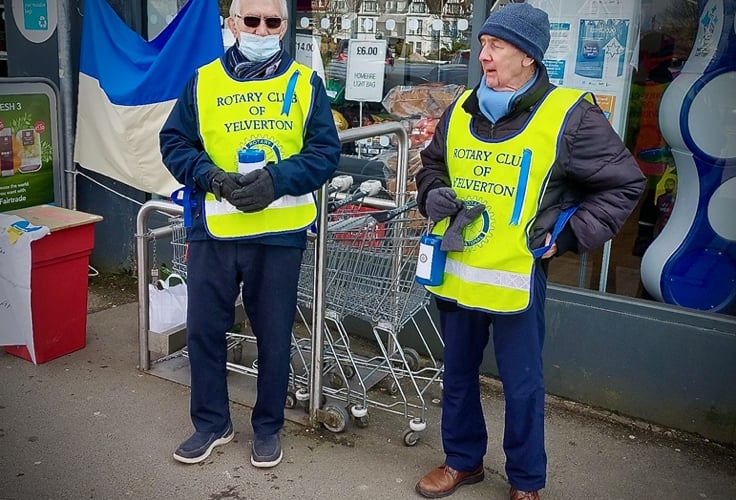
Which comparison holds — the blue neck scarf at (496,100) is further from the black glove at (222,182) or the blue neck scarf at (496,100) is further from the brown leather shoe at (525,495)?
the brown leather shoe at (525,495)

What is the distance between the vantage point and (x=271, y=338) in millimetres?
3623

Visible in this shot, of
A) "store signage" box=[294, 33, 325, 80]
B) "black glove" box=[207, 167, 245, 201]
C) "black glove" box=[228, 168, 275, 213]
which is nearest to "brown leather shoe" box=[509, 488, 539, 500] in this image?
"black glove" box=[228, 168, 275, 213]

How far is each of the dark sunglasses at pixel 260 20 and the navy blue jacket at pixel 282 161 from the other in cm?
15

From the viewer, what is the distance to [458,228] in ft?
10.2

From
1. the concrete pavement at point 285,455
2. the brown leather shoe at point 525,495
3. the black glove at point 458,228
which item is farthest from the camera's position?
the concrete pavement at point 285,455

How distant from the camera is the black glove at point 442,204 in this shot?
121 inches

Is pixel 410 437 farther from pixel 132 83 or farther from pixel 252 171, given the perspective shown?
pixel 132 83

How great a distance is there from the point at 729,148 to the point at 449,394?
1940mm

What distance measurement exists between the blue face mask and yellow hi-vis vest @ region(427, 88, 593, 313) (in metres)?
0.81

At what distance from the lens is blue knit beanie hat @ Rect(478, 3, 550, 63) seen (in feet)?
9.66

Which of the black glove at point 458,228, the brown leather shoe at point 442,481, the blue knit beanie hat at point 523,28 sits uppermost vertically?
the blue knit beanie hat at point 523,28

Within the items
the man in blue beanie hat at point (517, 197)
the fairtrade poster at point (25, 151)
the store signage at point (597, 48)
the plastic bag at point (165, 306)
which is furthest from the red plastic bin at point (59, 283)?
the store signage at point (597, 48)

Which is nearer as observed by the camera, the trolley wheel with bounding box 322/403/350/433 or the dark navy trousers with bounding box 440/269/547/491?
the dark navy trousers with bounding box 440/269/547/491

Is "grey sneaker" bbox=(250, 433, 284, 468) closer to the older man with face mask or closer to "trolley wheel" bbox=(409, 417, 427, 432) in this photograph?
the older man with face mask
